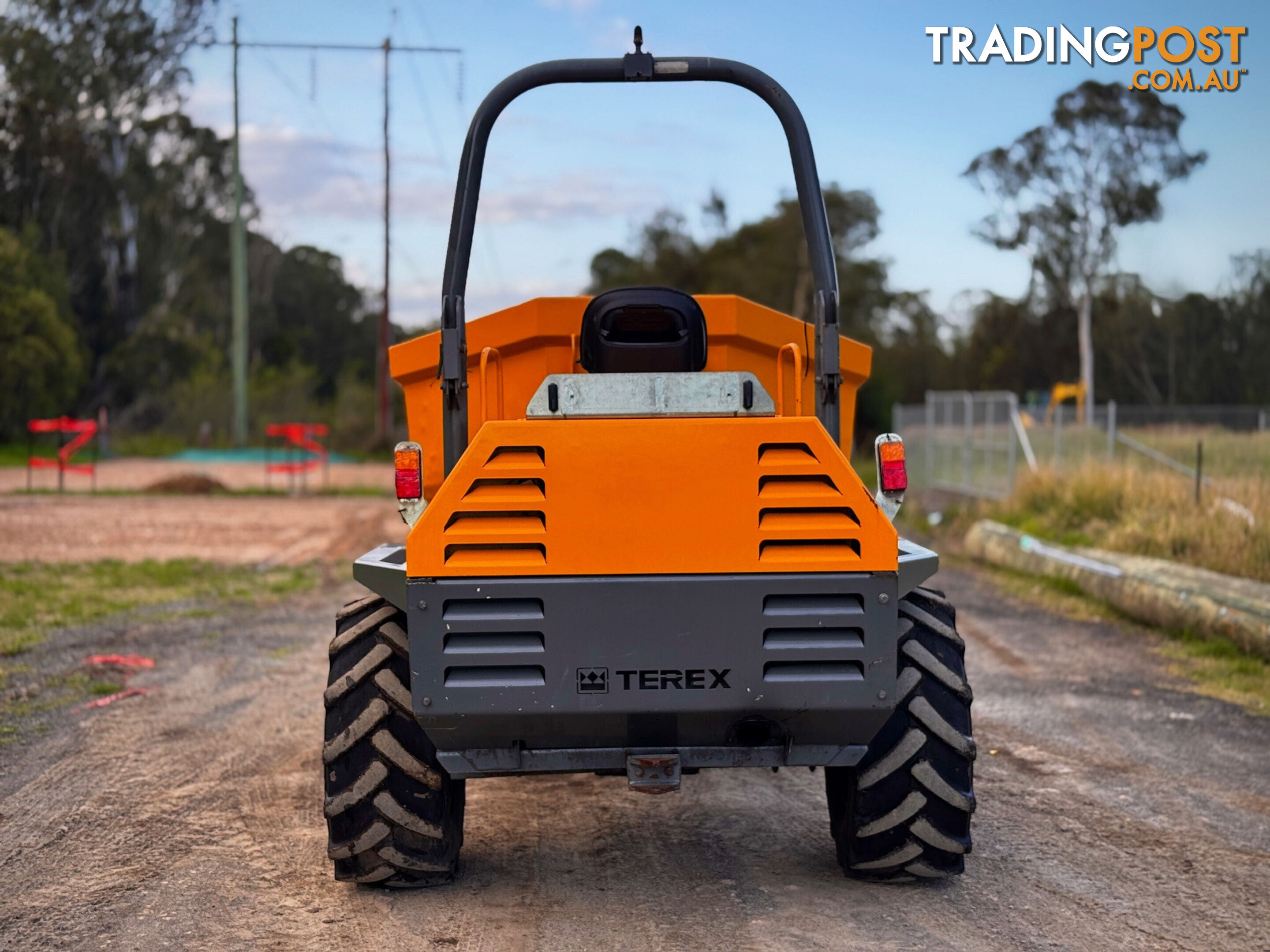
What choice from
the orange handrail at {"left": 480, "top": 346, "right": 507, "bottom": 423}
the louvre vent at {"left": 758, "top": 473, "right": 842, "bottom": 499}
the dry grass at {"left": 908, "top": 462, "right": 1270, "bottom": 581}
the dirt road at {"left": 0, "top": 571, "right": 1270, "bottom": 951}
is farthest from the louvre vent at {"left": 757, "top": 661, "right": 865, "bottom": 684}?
the dry grass at {"left": 908, "top": 462, "right": 1270, "bottom": 581}

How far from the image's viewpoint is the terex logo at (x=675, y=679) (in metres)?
4.45

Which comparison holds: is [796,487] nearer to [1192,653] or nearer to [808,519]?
[808,519]

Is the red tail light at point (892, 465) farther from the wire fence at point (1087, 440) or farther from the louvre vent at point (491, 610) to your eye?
the wire fence at point (1087, 440)

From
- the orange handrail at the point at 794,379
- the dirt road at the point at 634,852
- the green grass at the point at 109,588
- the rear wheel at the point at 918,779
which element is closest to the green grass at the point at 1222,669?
the dirt road at the point at 634,852

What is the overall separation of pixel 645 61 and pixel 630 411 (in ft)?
4.45

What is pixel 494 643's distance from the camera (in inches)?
175

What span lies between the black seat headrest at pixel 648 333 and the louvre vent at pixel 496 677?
130 cm

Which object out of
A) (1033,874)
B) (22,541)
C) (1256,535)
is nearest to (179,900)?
(1033,874)

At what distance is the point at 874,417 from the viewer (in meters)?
51.8

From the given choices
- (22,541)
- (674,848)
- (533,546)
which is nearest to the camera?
(533,546)

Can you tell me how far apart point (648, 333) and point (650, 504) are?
1.04 metres

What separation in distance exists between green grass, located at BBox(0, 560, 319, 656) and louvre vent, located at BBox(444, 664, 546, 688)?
6.68 meters

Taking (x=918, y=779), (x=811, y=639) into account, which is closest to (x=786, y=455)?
(x=811, y=639)

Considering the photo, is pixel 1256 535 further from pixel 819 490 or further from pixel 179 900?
pixel 179 900
